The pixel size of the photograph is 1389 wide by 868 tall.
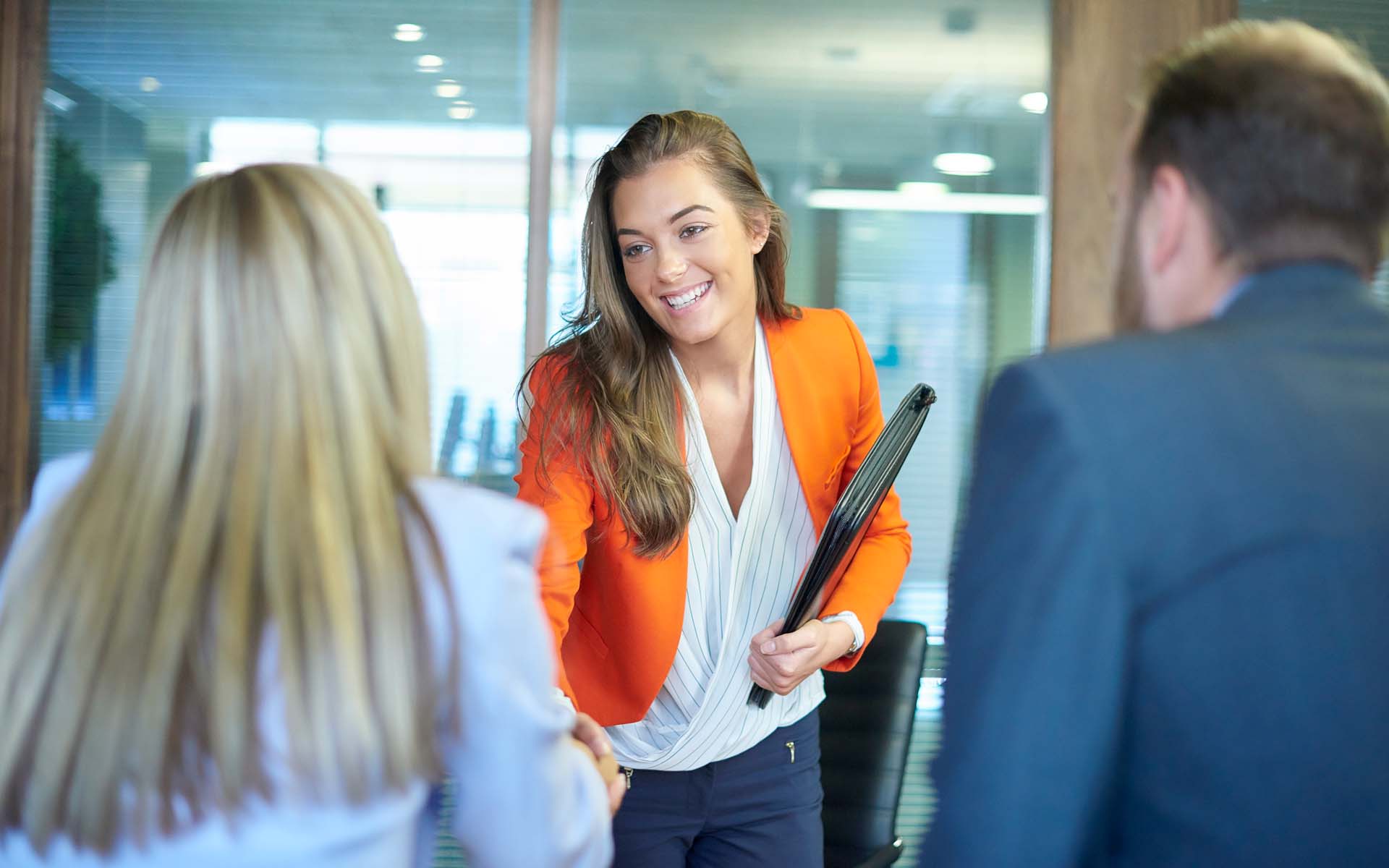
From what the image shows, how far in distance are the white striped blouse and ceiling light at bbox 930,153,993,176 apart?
1.64m

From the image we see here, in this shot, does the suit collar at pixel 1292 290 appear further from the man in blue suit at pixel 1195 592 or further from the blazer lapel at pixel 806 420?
the blazer lapel at pixel 806 420

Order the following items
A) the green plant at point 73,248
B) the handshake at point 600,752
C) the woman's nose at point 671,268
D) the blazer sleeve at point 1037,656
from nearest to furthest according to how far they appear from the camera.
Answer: the blazer sleeve at point 1037,656 → the handshake at point 600,752 → the woman's nose at point 671,268 → the green plant at point 73,248

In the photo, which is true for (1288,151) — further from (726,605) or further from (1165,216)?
(726,605)

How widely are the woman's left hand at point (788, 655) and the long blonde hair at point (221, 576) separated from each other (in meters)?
0.93

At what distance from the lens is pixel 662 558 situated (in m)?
1.88

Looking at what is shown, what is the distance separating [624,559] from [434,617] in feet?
3.17

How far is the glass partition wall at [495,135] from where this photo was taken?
3.30 m

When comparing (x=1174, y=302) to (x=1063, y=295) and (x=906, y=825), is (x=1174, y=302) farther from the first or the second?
(x=906, y=825)

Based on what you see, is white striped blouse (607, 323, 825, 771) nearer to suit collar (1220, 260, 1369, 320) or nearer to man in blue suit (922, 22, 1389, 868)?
man in blue suit (922, 22, 1389, 868)

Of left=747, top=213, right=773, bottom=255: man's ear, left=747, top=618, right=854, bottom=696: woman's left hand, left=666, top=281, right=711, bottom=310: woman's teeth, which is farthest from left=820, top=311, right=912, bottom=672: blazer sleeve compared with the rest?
left=666, top=281, right=711, bottom=310: woman's teeth

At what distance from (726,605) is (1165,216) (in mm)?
1145

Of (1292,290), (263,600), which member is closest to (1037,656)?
(1292,290)

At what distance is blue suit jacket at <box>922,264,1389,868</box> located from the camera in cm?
80

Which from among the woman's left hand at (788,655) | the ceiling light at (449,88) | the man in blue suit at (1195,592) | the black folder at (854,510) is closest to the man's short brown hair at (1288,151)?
the man in blue suit at (1195,592)
